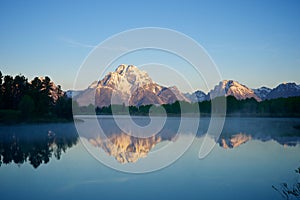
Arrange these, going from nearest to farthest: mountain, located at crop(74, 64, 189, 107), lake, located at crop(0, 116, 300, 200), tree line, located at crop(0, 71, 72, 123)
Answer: lake, located at crop(0, 116, 300, 200), tree line, located at crop(0, 71, 72, 123), mountain, located at crop(74, 64, 189, 107)

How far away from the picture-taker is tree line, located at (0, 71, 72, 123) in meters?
49.3

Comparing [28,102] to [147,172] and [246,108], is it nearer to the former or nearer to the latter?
[147,172]

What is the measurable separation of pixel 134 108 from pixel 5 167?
135 m

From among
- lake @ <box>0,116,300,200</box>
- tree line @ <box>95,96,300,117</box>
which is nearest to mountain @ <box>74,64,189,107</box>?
tree line @ <box>95,96,300,117</box>

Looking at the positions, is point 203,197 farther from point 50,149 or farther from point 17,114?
point 17,114

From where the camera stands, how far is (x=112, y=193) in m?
10.1

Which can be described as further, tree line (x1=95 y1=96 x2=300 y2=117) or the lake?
tree line (x1=95 y1=96 x2=300 y2=117)

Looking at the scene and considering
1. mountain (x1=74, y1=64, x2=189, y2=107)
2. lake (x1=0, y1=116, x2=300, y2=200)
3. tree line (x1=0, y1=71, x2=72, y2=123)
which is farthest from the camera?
mountain (x1=74, y1=64, x2=189, y2=107)

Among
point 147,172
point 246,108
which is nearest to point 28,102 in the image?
point 147,172

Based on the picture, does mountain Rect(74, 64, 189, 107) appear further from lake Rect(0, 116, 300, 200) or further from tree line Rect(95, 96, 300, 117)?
lake Rect(0, 116, 300, 200)

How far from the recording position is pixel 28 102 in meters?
48.7

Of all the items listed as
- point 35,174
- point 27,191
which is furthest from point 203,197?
point 35,174

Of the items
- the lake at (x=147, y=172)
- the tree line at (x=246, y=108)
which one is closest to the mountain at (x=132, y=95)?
the tree line at (x=246, y=108)

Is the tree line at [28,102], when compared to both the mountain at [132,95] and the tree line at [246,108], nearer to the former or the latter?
the mountain at [132,95]
